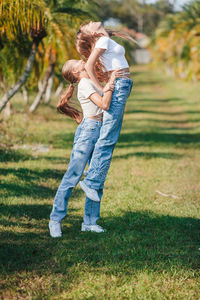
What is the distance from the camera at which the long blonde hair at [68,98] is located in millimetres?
4215

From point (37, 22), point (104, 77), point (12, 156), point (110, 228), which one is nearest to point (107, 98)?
point (104, 77)

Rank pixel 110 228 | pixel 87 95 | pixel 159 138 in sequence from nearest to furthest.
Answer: pixel 87 95
pixel 110 228
pixel 159 138

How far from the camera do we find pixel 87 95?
13.1 feet

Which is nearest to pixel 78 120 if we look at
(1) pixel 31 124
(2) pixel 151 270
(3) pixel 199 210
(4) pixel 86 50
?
(4) pixel 86 50

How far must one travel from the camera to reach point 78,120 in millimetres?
4469

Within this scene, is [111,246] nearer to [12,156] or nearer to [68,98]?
[68,98]

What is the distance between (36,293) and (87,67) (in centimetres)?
201

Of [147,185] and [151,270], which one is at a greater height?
[151,270]

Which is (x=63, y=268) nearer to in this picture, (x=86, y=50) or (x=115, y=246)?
(x=115, y=246)

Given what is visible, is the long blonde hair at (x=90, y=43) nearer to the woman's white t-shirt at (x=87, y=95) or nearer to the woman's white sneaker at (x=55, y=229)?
the woman's white t-shirt at (x=87, y=95)

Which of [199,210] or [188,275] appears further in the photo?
[199,210]

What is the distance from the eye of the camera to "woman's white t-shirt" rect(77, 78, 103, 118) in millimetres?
4000

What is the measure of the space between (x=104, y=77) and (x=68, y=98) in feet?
1.61

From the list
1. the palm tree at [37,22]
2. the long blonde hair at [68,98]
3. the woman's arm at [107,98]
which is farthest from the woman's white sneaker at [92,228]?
the palm tree at [37,22]
